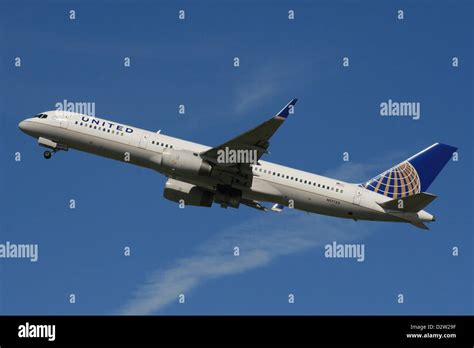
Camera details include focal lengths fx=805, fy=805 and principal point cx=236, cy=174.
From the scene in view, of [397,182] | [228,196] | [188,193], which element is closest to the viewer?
[228,196]

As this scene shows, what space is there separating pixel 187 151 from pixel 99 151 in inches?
271

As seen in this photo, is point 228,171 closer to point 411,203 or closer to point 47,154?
point 411,203

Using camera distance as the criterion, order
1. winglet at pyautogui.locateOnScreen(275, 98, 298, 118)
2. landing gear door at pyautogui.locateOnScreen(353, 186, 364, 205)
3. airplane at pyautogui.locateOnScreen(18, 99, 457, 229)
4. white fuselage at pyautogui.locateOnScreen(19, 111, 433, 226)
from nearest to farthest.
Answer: winglet at pyautogui.locateOnScreen(275, 98, 298, 118), airplane at pyautogui.locateOnScreen(18, 99, 457, 229), white fuselage at pyautogui.locateOnScreen(19, 111, 433, 226), landing gear door at pyautogui.locateOnScreen(353, 186, 364, 205)

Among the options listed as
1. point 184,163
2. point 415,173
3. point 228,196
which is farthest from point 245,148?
point 415,173

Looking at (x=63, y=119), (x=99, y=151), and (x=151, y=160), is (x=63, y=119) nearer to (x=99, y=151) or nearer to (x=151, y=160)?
(x=99, y=151)

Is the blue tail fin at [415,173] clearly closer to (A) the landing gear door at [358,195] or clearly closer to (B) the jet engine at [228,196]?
(A) the landing gear door at [358,195]

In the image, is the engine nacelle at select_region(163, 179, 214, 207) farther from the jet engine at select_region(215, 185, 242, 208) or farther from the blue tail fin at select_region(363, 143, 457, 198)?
the blue tail fin at select_region(363, 143, 457, 198)

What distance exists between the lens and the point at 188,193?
64.1 metres

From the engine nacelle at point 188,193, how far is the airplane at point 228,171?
1.30ft

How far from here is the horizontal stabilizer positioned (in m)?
58.0

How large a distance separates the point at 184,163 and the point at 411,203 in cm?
1696

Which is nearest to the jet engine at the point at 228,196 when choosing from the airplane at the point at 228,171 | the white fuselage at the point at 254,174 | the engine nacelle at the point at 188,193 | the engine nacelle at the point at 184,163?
the airplane at the point at 228,171

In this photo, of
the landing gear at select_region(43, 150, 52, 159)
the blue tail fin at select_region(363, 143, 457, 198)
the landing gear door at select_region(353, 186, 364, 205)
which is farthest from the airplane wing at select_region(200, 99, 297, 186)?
the landing gear at select_region(43, 150, 52, 159)

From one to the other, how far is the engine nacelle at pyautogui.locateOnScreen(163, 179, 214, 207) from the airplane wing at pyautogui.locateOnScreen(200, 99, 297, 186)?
10.5 ft
